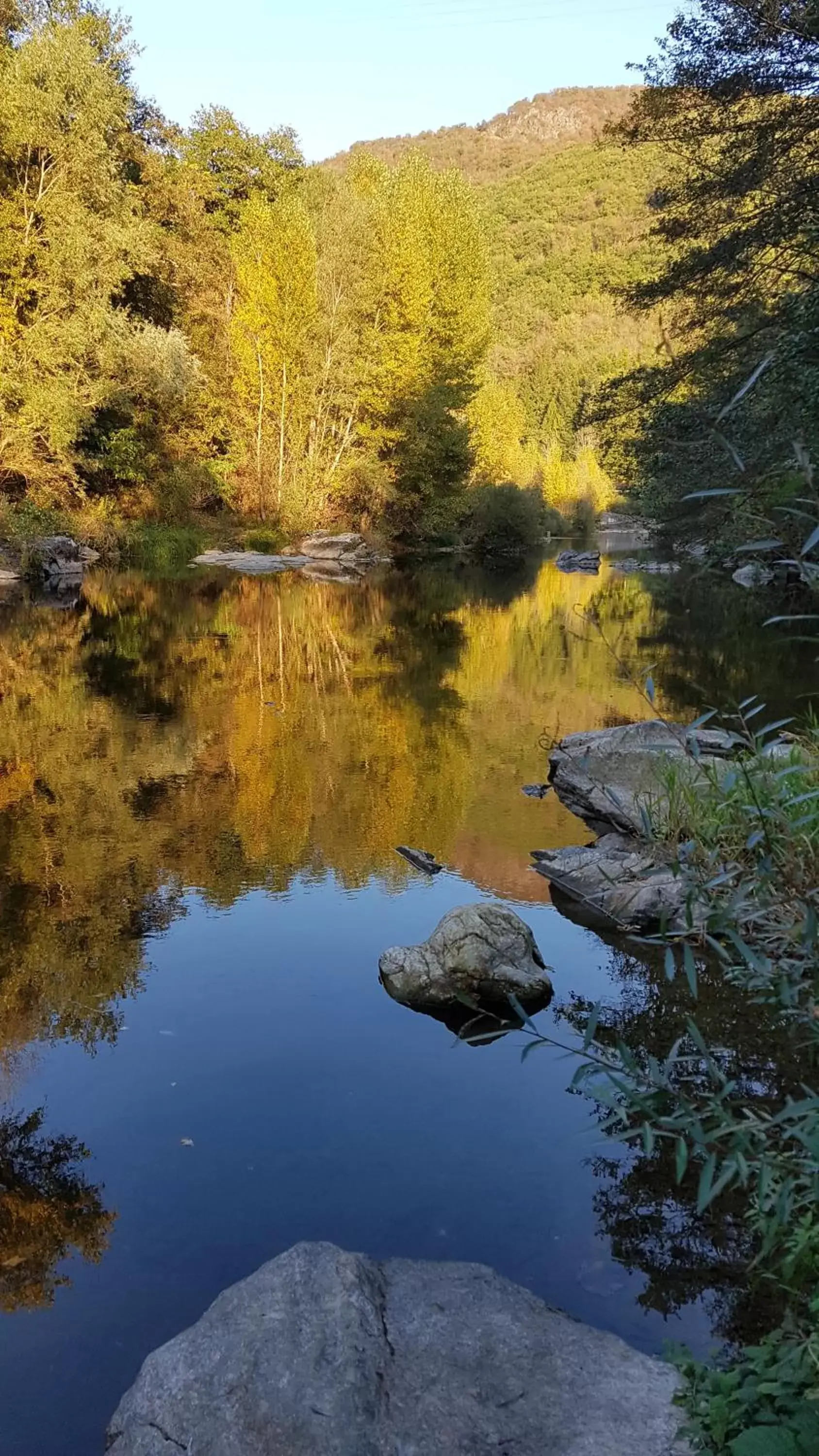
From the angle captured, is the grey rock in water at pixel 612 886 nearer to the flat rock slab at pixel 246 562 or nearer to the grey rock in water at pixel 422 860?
the grey rock in water at pixel 422 860

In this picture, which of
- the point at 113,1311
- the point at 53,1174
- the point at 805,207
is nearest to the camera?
the point at 113,1311

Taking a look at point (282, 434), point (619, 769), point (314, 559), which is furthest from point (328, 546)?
point (619, 769)

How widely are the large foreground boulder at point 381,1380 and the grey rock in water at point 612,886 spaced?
3175 millimetres

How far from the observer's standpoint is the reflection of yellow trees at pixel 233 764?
6.86 meters

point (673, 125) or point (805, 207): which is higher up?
point (673, 125)

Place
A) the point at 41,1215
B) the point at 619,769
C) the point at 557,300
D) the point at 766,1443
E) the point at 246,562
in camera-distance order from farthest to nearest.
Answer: the point at 557,300, the point at 246,562, the point at 619,769, the point at 41,1215, the point at 766,1443

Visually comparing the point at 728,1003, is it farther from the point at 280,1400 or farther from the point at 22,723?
the point at 22,723

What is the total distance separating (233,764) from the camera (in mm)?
10414

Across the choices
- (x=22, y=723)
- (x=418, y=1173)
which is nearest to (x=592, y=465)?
(x=22, y=723)

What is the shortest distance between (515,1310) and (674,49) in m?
18.4

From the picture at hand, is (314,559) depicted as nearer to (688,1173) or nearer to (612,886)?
(612,886)

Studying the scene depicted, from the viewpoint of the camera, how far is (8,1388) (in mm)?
3168

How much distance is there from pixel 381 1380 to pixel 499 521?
42867mm

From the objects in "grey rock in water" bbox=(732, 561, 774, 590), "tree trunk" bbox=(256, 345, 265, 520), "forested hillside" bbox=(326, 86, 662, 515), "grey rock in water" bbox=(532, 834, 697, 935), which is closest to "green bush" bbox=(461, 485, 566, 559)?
"forested hillside" bbox=(326, 86, 662, 515)
